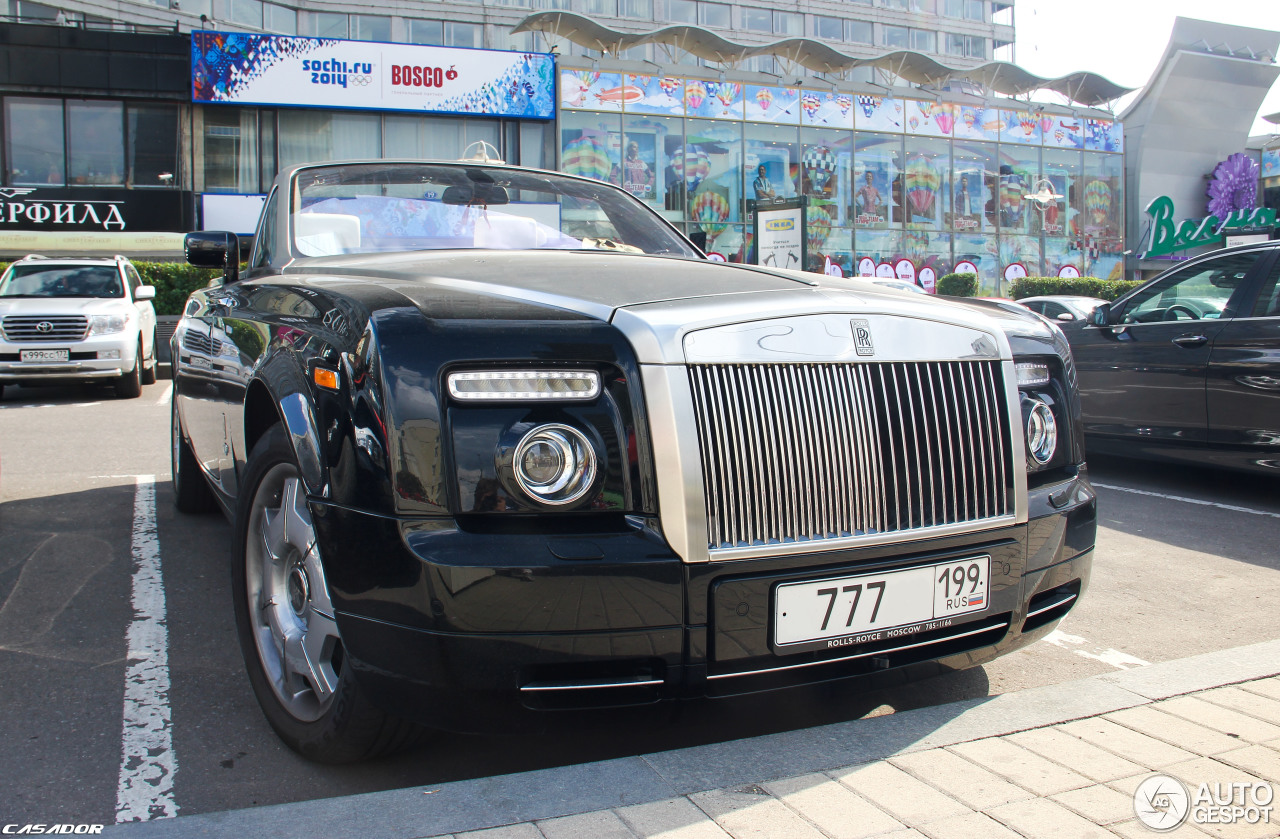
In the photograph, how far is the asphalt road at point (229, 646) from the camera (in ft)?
7.99

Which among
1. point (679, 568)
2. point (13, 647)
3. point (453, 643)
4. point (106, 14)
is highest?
point (106, 14)

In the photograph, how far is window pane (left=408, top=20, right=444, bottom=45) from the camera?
142 ft

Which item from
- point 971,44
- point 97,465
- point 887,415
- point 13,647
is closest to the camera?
point 887,415

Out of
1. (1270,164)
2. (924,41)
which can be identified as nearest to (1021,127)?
(1270,164)

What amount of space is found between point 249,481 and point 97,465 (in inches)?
209

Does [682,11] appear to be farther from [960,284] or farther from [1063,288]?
[1063,288]

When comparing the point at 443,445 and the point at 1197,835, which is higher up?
the point at 443,445

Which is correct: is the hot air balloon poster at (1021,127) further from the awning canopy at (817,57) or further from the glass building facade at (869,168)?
the awning canopy at (817,57)

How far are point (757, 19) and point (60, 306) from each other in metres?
43.8

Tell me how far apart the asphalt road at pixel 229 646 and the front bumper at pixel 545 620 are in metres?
0.19

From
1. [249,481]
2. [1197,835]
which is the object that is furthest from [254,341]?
[1197,835]

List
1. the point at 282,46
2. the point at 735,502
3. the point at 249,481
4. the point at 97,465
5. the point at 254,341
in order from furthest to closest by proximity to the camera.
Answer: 1. the point at 282,46
2. the point at 97,465
3. the point at 254,341
4. the point at 249,481
5. the point at 735,502

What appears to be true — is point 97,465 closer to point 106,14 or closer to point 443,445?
point 443,445

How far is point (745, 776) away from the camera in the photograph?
2.17 meters
